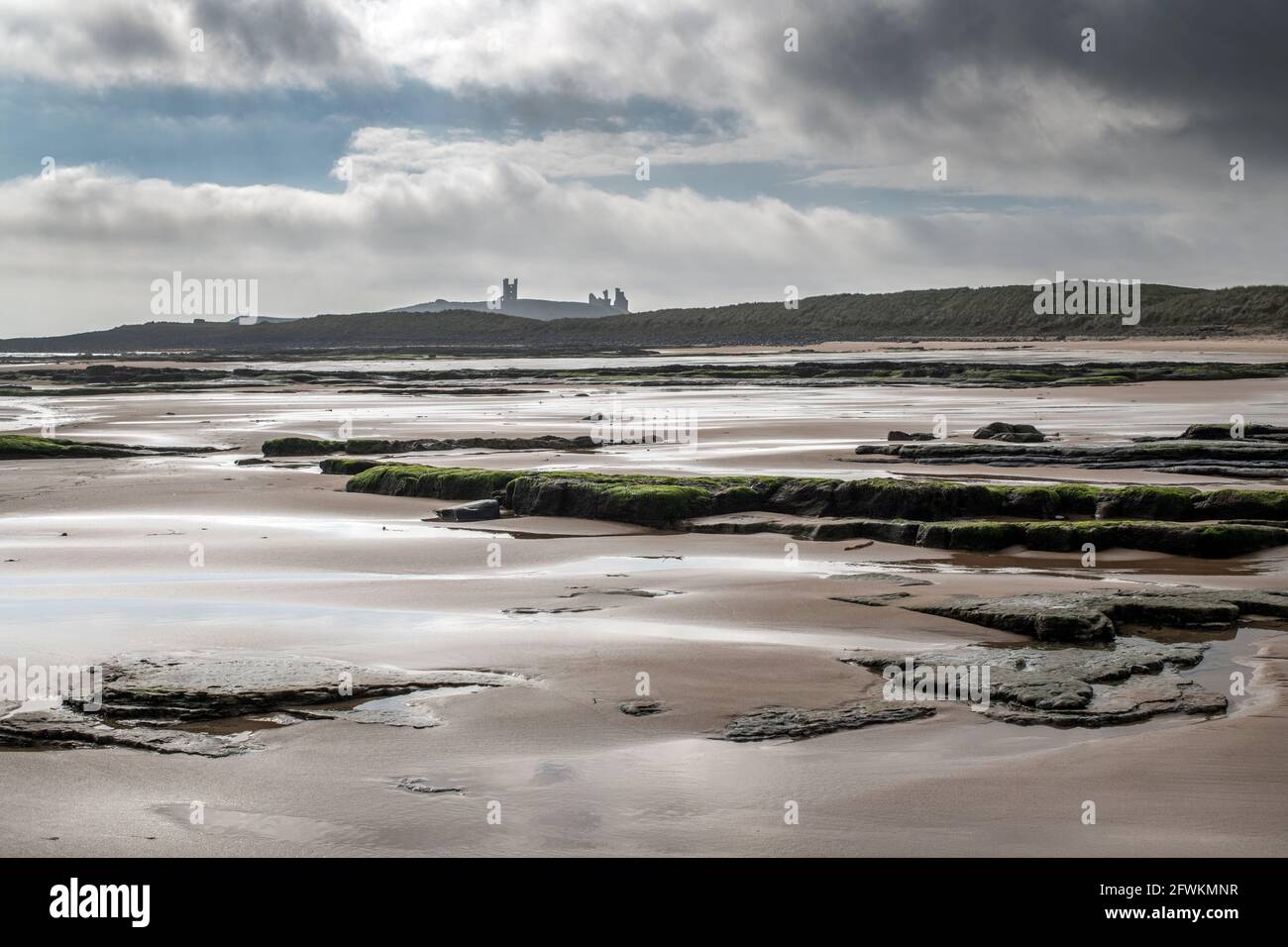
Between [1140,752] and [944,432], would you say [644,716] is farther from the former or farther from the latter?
[944,432]

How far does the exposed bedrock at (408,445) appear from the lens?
21.5 meters

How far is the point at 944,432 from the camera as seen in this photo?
915 inches

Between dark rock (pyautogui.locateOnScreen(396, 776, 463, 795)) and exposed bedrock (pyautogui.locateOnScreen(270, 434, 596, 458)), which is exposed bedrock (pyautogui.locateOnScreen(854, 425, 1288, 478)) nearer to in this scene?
exposed bedrock (pyautogui.locateOnScreen(270, 434, 596, 458))

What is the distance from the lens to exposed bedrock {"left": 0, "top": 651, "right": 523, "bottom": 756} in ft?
20.1

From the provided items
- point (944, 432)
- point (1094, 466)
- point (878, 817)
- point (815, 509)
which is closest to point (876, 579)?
point (815, 509)

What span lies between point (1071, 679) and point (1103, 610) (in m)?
1.74

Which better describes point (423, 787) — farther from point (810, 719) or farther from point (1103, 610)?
point (1103, 610)

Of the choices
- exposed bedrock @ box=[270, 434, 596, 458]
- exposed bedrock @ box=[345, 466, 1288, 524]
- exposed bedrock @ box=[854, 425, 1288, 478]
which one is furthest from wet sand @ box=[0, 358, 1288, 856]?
exposed bedrock @ box=[270, 434, 596, 458]

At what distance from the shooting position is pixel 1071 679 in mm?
7117

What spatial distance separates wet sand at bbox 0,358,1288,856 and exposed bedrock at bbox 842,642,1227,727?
17cm

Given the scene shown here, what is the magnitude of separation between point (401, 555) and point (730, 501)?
399cm

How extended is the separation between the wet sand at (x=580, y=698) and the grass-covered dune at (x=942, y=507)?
0.35 metres

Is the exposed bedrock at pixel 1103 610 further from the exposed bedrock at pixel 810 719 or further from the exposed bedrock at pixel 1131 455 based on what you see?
the exposed bedrock at pixel 1131 455

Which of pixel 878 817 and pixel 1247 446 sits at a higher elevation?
pixel 1247 446
